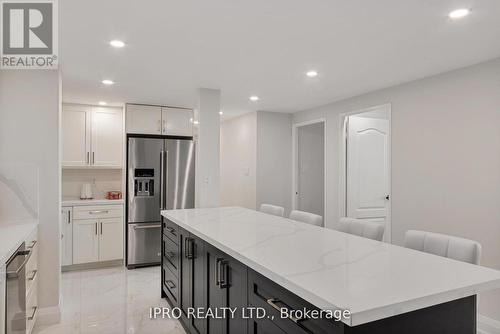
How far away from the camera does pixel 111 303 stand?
3.19 m

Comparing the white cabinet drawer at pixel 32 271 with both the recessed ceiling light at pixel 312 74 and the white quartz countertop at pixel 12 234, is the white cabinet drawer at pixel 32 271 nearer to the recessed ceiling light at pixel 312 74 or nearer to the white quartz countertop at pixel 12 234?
the white quartz countertop at pixel 12 234

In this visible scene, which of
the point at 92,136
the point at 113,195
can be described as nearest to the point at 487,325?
the point at 113,195

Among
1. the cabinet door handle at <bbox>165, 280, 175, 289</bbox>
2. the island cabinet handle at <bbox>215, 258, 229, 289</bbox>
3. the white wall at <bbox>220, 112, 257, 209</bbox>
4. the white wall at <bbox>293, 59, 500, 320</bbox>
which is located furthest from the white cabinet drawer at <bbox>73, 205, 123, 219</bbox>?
the white wall at <bbox>293, 59, 500, 320</bbox>

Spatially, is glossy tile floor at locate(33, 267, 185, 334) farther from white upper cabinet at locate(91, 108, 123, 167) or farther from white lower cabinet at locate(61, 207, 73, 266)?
white upper cabinet at locate(91, 108, 123, 167)

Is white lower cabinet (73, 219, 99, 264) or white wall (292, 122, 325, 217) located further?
white wall (292, 122, 325, 217)

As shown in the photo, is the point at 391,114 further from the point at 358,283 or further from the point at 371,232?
the point at 358,283

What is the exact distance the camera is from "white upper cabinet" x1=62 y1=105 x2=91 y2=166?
4441 millimetres

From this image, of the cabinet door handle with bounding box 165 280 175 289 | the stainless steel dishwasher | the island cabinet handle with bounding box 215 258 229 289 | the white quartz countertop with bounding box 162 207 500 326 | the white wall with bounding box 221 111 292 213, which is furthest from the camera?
the white wall with bounding box 221 111 292 213

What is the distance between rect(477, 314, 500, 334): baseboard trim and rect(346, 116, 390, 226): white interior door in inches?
66.0

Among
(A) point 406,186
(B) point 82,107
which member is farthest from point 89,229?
(A) point 406,186

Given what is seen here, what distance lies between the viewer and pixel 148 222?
449 centimetres

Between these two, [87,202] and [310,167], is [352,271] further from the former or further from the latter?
[310,167]

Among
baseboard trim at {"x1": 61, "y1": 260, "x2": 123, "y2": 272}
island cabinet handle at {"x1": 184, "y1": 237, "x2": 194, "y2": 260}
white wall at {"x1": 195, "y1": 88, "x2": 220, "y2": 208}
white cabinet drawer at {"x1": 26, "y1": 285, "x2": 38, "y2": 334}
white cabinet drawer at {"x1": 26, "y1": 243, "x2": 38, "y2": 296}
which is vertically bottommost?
baseboard trim at {"x1": 61, "y1": 260, "x2": 123, "y2": 272}

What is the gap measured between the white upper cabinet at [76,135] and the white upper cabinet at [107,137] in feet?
0.30
